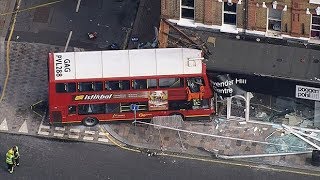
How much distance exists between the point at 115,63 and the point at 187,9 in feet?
15.5

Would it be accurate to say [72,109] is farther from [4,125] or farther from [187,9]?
[187,9]

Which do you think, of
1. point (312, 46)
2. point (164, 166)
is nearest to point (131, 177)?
point (164, 166)

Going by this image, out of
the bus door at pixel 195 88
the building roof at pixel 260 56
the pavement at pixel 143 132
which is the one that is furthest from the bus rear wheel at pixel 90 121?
the building roof at pixel 260 56

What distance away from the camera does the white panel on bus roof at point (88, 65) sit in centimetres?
4341

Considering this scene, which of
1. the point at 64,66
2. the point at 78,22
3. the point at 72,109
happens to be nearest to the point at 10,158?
the point at 72,109

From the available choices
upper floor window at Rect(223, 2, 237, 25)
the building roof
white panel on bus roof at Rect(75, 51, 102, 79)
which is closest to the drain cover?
white panel on bus roof at Rect(75, 51, 102, 79)

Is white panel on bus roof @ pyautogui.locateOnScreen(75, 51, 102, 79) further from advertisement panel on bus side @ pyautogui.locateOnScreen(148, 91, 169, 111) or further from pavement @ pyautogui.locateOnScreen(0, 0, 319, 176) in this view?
pavement @ pyautogui.locateOnScreen(0, 0, 319, 176)

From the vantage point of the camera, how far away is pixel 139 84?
43.7 metres

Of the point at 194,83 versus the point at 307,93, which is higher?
the point at 194,83

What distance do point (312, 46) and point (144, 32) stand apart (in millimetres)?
10208

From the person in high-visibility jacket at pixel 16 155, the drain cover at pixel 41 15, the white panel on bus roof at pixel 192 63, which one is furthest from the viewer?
the drain cover at pixel 41 15

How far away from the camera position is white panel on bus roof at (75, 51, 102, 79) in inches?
1709

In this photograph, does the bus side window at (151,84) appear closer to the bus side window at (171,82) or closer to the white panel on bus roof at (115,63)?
the bus side window at (171,82)

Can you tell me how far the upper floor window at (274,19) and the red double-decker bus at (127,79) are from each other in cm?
387
